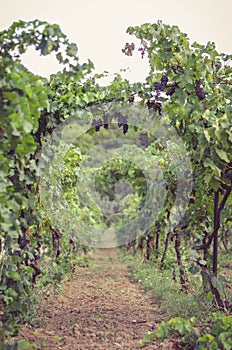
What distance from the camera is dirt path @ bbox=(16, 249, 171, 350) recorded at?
4.51 m

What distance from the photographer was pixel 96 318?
5438 millimetres

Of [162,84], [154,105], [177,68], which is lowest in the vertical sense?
[154,105]

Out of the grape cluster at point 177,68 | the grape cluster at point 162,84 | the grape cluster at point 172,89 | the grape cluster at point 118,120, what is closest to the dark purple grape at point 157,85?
the grape cluster at point 162,84

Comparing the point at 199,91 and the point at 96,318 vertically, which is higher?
the point at 199,91

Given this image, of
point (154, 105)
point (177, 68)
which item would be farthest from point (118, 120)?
point (177, 68)

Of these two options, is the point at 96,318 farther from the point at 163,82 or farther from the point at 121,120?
the point at 163,82

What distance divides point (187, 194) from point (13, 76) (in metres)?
4.31

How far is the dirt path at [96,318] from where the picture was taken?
451 centimetres

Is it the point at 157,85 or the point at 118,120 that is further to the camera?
the point at 118,120

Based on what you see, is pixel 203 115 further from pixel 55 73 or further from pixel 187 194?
pixel 187 194

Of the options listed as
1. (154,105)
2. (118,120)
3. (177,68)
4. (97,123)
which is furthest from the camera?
(97,123)

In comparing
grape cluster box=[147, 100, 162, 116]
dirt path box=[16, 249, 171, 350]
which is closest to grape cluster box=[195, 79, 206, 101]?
grape cluster box=[147, 100, 162, 116]

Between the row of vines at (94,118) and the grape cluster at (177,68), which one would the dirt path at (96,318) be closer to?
the row of vines at (94,118)

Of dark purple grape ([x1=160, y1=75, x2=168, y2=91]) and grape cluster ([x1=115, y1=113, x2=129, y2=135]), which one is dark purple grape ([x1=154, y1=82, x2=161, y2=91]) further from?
grape cluster ([x1=115, y1=113, x2=129, y2=135])
